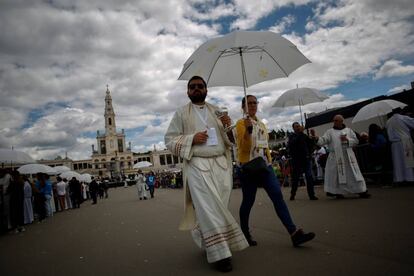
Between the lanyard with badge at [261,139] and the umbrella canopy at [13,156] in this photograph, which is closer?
the lanyard with badge at [261,139]

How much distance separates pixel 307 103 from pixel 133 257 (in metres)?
9.38

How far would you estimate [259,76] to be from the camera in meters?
4.89

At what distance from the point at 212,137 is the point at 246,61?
1.66 metres

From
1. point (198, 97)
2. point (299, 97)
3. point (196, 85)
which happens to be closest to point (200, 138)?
point (198, 97)

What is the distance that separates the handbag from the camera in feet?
13.4

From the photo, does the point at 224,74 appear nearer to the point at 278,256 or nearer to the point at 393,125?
the point at 278,256

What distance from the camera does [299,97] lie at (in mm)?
11375

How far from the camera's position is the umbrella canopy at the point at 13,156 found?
458 inches

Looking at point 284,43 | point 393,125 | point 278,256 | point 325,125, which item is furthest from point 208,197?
point 325,125

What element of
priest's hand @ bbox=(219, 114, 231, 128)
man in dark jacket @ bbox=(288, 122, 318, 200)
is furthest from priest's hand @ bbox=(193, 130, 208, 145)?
man in dark jacket @ bbox=(288, 122, 318, 200)

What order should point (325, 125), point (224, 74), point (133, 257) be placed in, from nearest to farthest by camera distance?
point (133, 257) → point (224, 74) → point (325, 125)

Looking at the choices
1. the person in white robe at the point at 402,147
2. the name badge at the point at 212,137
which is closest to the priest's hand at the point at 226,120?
the name badge at the point at 212,137

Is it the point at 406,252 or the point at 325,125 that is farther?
the point at 325,125

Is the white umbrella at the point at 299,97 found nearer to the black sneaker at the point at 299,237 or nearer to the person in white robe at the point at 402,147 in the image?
the person in white robe at the point at 402,147
